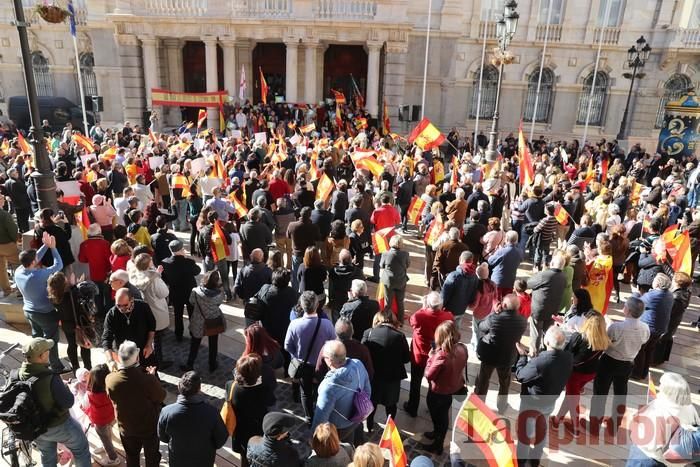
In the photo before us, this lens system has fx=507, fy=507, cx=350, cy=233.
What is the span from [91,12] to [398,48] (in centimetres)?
1562

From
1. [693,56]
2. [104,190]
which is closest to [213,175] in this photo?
[104,190]

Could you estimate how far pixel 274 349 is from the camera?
17.0 feet

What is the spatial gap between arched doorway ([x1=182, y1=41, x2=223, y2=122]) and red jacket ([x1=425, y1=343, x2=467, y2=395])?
2491cm

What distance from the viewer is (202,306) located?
6113 millimetres

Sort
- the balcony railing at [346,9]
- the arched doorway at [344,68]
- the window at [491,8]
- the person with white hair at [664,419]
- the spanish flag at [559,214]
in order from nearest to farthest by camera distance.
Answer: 1. the person with white hair at [664,419]
2. the spanish flag at [559,214]
3. the balcony railing at [346,9]
4. the window at [491,8]
5. the arched doorway at [344,68]

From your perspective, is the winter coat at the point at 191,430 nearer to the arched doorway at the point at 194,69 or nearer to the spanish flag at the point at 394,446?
the spanish flag at the point at 394,446

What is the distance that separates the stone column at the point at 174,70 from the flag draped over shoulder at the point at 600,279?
2405cm

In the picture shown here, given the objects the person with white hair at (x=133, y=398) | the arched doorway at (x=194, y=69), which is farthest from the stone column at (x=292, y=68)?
the person with white hair at (x=133, y=398)

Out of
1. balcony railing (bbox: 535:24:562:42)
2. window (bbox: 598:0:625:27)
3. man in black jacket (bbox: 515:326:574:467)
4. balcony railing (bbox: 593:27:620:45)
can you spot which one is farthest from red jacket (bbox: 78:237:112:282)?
window (bbox: 598:0:625:27)

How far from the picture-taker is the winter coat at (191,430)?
153 inches

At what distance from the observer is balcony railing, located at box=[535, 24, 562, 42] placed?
82.2 feet

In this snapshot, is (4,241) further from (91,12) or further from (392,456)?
(91,12)

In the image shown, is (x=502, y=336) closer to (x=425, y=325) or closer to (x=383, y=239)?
(x=425, y=325)

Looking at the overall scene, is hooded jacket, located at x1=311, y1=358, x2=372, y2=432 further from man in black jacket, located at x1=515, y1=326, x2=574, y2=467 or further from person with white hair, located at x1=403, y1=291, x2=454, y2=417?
man in black jacket, located at x1=515, y1=326, x2=574, y2=467
